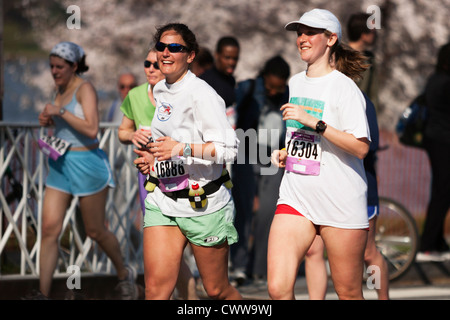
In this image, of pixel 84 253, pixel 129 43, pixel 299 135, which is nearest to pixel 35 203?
pixel 84 253

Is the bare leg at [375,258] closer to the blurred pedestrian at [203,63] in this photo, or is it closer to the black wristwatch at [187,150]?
the black wristwatch at [187,150]

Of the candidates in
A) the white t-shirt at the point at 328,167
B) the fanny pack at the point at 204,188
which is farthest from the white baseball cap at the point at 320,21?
the fanny pack at the point at 204,188

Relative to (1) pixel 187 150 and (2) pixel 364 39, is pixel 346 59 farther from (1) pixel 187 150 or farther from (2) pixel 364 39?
(2) pixel 364 39

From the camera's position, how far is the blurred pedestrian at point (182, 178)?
5371mm

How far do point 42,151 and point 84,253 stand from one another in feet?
3.91

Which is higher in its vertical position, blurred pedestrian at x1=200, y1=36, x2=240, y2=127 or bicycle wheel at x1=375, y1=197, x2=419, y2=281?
blurred pedestrian at x1=200, y1=36, x2=240, y2=127

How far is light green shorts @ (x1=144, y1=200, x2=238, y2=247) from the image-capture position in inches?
214

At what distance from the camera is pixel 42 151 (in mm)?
7031

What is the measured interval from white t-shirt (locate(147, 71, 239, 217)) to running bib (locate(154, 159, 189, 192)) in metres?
0.01

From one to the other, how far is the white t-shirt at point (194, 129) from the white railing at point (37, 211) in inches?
92.3

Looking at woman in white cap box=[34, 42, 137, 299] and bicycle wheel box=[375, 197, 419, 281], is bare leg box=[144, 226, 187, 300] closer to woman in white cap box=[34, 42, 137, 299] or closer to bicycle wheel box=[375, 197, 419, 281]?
woman in white cap box=[34, 42, 137, 299]

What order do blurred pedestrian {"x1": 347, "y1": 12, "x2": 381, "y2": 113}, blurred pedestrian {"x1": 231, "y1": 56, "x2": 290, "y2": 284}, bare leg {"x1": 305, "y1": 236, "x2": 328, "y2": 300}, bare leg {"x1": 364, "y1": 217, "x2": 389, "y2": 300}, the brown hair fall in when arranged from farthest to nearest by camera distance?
1. blurred pedestrian {"x1": 231, "y1": 56, "x2": 290, "y2": 284}
2. blurred pedestrian {"x1": 347, "y1": 12, "x2": 381, "y2": 113}
3. bare leg {"x1": 305, "y1": 236, "x2": 328, "y2": 300}
4. bare leg {"x1": 364, "y1": 217, "x2": 389, "y2": 300}
5. the brown hair

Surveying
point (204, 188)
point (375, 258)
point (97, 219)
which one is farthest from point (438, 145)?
point (204, 188)

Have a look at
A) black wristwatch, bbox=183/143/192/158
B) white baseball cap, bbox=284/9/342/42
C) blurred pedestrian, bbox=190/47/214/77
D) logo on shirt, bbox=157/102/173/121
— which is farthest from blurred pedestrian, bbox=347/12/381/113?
black wristwatch, bbox=183/143/192/158
